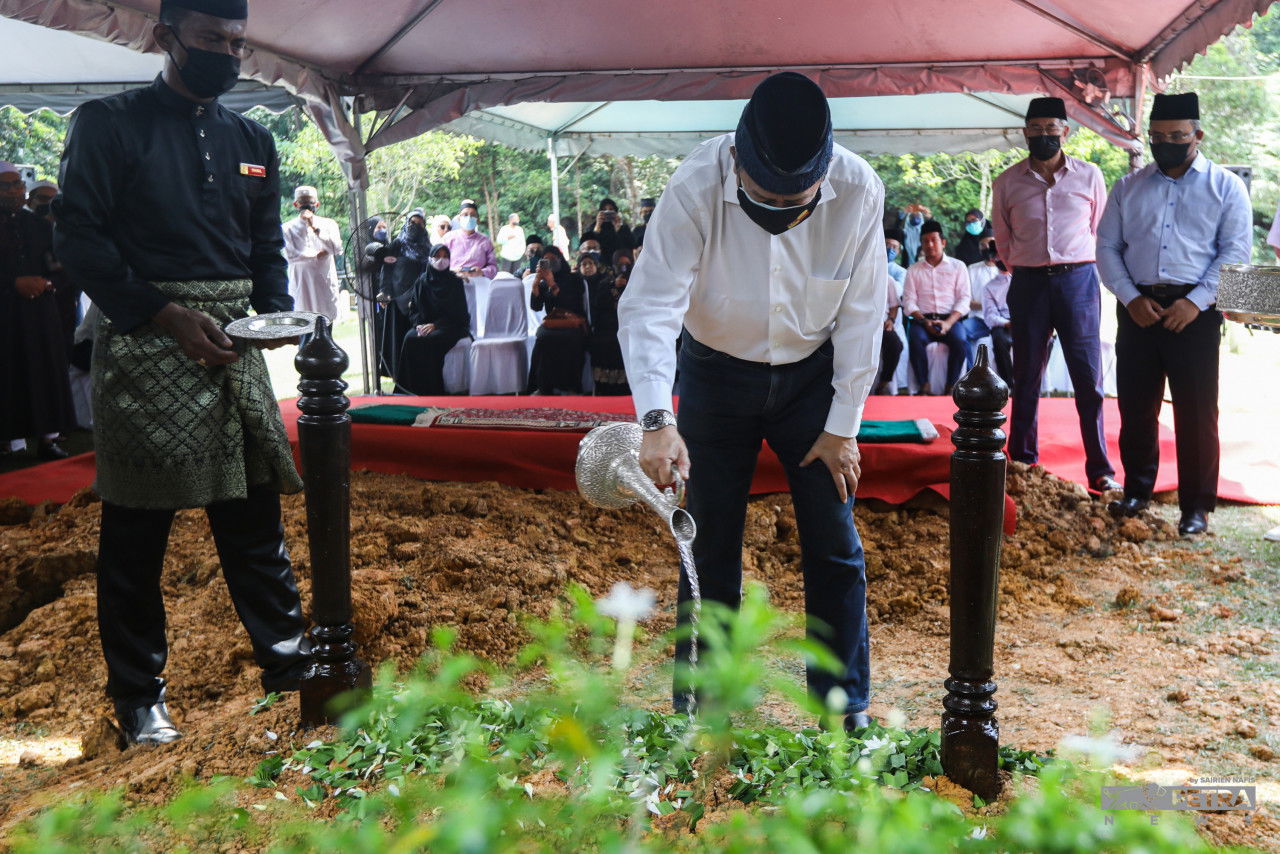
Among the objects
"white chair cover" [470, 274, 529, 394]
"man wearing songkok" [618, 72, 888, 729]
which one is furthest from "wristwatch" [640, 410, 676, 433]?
"white chair cover" [470, 274, 529, 394]

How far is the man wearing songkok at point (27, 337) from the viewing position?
7.09 m

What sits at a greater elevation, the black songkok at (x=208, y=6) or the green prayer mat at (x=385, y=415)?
the black songkok at (x=208, y=6)

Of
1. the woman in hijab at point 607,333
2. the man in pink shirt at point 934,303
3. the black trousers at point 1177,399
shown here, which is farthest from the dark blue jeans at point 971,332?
the black trousers at point 1177,399

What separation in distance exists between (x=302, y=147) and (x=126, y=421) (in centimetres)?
2611

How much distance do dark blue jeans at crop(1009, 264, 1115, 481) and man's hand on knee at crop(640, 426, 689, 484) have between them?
3914 millimetres

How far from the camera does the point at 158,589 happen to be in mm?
2912

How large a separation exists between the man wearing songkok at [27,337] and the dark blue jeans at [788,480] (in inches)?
232

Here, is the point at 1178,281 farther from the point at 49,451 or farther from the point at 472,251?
the point at 472,251

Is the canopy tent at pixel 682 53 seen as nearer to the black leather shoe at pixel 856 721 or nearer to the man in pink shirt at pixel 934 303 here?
the man in pink shirt at pixel 934 303

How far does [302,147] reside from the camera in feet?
88.4

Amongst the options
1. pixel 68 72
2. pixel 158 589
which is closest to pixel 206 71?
pixel 158 589

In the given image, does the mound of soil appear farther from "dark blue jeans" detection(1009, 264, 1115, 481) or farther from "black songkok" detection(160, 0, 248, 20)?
"black songkok" detection(160, 0, 248, 20)

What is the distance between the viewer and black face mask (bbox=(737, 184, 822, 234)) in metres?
2.41

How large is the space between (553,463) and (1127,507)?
9.15 ft
